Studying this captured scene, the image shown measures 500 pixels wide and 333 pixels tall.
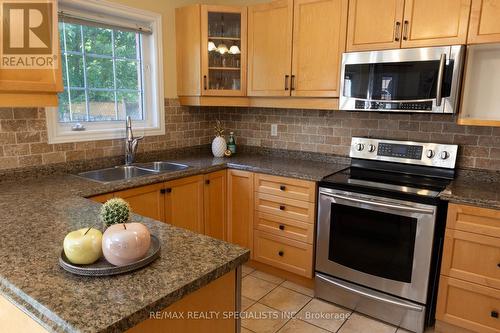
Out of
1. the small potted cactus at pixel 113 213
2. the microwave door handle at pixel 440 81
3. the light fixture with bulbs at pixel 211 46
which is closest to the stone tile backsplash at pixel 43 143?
the light fixture with bulbs at pixel 211 46

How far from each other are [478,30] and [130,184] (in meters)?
2.24

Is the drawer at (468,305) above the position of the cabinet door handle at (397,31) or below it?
below

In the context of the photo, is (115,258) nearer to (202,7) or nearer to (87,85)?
(87,85)

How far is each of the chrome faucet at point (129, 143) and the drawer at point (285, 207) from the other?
1.04 metres

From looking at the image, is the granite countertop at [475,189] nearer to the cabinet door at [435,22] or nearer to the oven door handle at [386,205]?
the oven door handle at [386,205]

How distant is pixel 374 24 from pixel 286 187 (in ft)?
4.14

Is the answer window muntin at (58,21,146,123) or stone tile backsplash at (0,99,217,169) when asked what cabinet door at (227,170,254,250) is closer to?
stone tile backsplash at (0,99,217,169)

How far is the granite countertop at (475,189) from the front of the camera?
1.91 metres

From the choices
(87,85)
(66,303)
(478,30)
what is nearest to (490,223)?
(478,30)

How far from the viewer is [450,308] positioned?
2.09 m

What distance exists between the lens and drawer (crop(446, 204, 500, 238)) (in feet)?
6.15

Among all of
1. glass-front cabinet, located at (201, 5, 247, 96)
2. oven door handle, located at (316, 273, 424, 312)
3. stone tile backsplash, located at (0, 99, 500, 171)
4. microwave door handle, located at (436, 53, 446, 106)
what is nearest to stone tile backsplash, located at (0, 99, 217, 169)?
stone tile backsplash, located at (0, 99, 500, 171)

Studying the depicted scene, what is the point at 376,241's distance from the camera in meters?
2.22

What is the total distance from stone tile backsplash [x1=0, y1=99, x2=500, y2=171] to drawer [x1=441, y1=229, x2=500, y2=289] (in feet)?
2.16
